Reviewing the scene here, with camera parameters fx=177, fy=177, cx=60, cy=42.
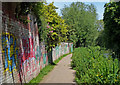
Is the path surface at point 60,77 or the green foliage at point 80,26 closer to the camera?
the path surface at point 60,77

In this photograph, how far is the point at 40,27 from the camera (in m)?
12.1

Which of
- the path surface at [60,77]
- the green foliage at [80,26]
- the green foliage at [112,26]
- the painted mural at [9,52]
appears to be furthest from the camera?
the green foliage at [80,26]

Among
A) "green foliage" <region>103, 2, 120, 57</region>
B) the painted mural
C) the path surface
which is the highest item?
"green foliage" <region>103, 2, 120, 57</region>

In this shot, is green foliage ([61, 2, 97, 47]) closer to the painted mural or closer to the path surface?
the path surface

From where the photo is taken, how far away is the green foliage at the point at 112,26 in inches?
328

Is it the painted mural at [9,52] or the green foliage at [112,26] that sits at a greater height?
the green foliage at [112,26]

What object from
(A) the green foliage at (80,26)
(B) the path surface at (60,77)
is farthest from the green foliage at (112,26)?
(A) the green foliage at (80,26)

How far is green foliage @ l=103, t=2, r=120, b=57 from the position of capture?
8336 millimetres

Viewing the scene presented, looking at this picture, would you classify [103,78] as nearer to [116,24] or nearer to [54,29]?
[116,24]

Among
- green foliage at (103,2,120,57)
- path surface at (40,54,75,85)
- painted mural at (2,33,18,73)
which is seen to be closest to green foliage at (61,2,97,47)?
path surface at (40,54,75,85)

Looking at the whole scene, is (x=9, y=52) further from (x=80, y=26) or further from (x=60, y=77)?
(x=80, y=26)

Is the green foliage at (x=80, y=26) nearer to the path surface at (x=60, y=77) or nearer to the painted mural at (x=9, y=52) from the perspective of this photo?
the path surface at (x=60, y=77)

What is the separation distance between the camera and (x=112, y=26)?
8727mm

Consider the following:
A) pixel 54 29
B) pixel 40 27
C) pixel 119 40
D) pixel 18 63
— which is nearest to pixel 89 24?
pixel 54 29
